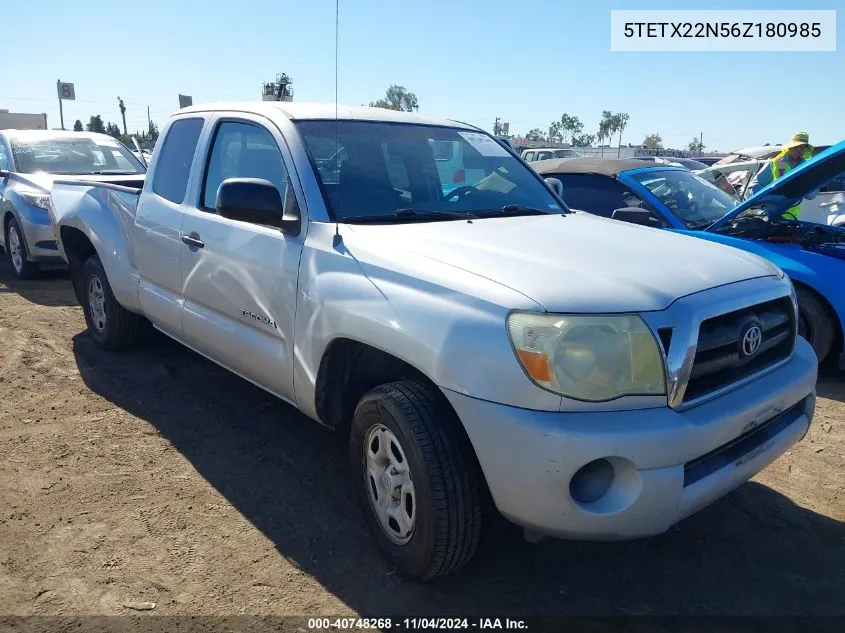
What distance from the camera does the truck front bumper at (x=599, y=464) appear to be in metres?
2.16

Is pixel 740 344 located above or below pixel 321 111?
below

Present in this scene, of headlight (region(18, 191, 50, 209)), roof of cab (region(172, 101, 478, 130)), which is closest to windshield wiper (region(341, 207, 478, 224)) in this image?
roof of cab (region(172, 101, 478, 130))

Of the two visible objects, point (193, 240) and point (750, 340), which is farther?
point (193, 240)

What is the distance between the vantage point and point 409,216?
3172mm

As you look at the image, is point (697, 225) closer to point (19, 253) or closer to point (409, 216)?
point (409, 216)

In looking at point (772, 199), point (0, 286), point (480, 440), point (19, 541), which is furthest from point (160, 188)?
point (0, 286)

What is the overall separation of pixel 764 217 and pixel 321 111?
338 cm

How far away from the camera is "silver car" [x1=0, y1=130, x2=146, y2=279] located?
7648 mm

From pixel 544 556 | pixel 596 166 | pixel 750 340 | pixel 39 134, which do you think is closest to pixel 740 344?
pixel 750 340

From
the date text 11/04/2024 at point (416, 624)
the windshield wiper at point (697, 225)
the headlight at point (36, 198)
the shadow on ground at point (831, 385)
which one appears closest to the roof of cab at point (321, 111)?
the date text 11/04/2024 at point (416, 624)

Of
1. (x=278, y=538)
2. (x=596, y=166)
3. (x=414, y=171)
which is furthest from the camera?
(x=596, y=166)

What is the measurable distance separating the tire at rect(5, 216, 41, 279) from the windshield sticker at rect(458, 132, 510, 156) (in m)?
5.95

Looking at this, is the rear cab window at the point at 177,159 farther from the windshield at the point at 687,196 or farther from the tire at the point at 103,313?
the windshield at the point at 687,196

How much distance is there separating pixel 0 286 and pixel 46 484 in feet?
17.6
